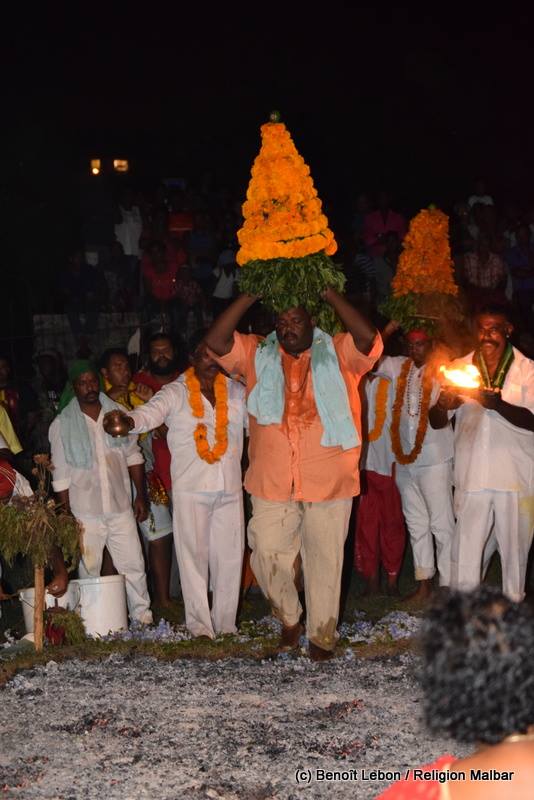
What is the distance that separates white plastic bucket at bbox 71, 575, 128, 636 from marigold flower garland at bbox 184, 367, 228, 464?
3.35 ft

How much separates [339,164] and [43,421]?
28.1 feet

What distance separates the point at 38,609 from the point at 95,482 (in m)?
1.27

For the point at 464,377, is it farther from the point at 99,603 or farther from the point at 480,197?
the point at 480,197

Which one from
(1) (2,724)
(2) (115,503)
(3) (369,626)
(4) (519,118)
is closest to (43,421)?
(2) (115,503)

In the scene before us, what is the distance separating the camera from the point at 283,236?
20.9 ft

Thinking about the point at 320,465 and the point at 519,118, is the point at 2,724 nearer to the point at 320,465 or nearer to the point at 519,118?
the point at 320,465

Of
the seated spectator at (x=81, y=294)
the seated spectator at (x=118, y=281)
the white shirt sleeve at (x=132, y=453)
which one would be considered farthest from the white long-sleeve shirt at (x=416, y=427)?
the seated spectator at (x=118, y=281)

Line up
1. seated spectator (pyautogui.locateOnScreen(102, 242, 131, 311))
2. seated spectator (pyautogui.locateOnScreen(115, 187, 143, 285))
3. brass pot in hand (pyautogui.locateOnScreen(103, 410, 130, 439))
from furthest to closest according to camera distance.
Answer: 1. seated spectator (pyautogui.locateOnScreen(115, 187, 143, 285))
2. seated spectator (pyautogui.locateOnScreen(102, 242, 131, 311))
3. brass pot in hand (pyautogui.locateOnScreen(103, 410, 130, 439))

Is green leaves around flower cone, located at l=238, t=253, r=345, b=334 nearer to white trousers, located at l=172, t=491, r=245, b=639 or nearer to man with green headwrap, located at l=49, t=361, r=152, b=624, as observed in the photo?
white trousers, located at l=172, t=491, r=245, b=639

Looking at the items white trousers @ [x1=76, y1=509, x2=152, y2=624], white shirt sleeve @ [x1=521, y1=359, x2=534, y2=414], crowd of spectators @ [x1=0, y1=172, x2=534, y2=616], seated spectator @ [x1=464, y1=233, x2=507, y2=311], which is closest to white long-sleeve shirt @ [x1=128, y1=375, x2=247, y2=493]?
white trousers @ [x1=76, y1=509, x2=152, y2=624]

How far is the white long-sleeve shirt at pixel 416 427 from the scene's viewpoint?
8.73 meters

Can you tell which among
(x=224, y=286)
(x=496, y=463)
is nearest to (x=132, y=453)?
(x=496, y=463)

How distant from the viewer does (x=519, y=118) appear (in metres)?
20.1

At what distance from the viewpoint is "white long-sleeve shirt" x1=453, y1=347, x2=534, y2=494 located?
24.5 ft
